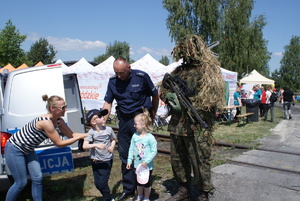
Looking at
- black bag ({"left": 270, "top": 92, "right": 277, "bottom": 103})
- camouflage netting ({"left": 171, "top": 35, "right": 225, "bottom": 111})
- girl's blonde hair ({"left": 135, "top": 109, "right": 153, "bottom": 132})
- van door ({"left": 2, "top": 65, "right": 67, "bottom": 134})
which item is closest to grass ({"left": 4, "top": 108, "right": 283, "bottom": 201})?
camouflage netting ({"left": 171, "top": 35, "right": 225, "bottom": 111})

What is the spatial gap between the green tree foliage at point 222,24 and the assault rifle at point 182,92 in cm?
2799

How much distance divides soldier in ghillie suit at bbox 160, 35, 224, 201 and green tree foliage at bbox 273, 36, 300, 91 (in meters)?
77.8

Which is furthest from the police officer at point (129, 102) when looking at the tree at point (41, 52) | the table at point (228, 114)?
the tree at point (41, 52)

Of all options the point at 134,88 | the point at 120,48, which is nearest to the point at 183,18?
the point at 134,88

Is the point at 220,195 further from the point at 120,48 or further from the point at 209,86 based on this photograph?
the point at 120,48

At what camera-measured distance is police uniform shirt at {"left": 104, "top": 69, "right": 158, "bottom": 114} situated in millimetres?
4215

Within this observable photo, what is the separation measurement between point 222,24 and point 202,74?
96.6ft

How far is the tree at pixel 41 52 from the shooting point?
6681 centimetres

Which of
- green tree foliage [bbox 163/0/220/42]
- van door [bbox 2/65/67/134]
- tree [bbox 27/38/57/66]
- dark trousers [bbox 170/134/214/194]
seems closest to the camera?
dark trousers [bbox 170/134/214/194]

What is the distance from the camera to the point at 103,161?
407 centimetres

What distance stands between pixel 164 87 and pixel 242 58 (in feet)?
98.3

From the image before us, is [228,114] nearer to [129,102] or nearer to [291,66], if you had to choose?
[129,102]

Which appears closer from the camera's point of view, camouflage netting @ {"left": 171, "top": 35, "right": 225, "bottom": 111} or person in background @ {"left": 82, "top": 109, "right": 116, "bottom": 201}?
camouflage netting @ {"left": 171, "top": 35, "right": 225, "bottom": 111}

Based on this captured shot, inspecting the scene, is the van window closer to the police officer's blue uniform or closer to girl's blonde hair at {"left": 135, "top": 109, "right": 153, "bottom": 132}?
the police officer's blue uniform
